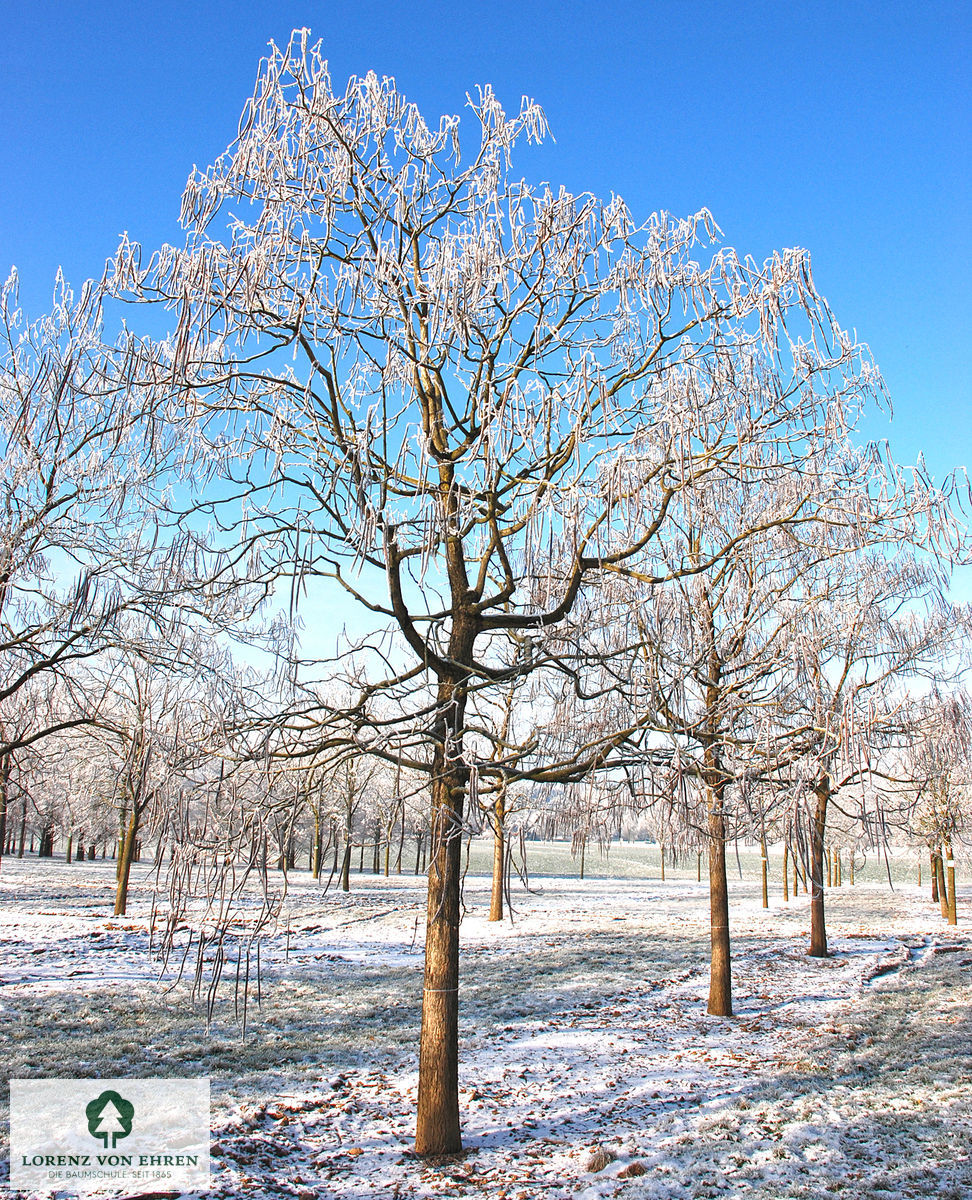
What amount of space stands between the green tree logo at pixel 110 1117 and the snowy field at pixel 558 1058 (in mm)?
755

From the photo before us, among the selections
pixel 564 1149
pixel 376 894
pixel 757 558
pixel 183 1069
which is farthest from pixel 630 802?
pixel 376 894

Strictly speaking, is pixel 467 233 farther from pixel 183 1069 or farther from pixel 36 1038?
pixel 36 1038

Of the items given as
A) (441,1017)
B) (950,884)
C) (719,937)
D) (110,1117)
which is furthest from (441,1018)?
(950,884)

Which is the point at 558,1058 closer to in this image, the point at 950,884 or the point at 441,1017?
the point at 441,1017

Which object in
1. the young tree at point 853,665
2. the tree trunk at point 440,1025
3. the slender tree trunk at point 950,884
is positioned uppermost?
the young tree at point 853,665

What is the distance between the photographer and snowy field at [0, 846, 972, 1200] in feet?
17.6

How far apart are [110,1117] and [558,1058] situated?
4.65 m

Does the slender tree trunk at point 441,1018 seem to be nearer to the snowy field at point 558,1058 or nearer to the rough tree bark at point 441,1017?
the rough tree bark at point 441,1017

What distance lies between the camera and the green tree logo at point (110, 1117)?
5941 mm

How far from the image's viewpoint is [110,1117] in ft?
20.7

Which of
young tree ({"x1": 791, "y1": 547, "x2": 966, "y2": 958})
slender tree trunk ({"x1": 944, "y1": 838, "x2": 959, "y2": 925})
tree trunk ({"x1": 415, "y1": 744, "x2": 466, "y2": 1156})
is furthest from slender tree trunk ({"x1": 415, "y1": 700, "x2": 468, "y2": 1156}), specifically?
slender tree trunk ({"x1": 944, "y1": 838, "x2": 959, "y2": 925})

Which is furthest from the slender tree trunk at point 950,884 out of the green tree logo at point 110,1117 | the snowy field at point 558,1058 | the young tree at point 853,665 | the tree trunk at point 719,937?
the green tree logo at point 110,1117

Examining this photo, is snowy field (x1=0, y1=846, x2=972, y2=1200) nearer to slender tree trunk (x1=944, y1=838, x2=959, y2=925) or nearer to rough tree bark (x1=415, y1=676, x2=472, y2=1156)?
rough tree bark (x1=415, y1=676, x2=472, y2=1156)

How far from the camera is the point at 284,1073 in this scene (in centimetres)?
777
